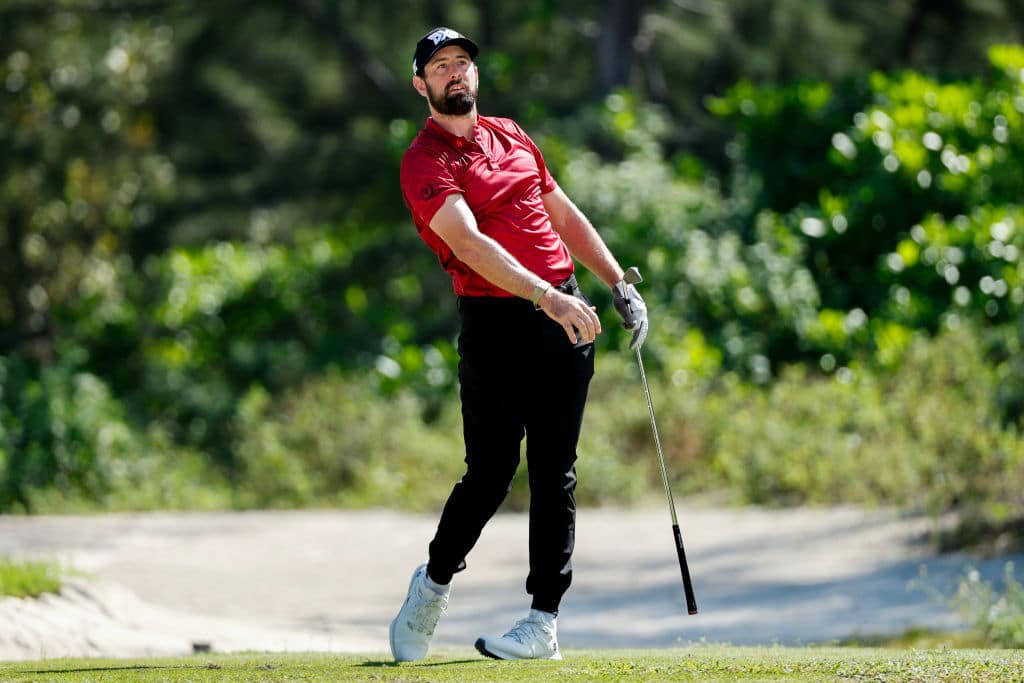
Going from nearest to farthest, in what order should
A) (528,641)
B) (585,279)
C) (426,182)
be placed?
(426,182)
(528,641)
(585,279)

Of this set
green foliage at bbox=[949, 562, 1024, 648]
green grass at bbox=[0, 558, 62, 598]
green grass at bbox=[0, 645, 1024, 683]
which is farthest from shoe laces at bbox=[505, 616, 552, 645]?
green grass at bbox=[0, 558, 62, 598]

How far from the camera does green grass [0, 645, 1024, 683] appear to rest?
4.29m

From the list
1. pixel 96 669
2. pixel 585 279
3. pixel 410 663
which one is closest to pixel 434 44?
pixel 410 663

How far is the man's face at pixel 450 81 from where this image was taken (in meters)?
4.77

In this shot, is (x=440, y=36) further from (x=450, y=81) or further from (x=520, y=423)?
(x=520, y=423)

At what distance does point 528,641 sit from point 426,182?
144cm

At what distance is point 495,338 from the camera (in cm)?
479

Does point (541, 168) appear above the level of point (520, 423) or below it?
above

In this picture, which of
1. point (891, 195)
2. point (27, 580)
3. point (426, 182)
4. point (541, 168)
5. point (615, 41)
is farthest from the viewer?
point (615, 41)

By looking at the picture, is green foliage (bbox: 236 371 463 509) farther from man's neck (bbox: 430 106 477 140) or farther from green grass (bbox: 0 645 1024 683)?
man's neck (bbox: 430 106 477 140)

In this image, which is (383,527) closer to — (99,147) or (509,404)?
(509,404)

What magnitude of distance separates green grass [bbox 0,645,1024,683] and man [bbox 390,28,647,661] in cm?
25

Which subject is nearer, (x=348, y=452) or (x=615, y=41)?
(x=348, y=452)

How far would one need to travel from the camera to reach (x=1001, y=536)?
8094 millimetres
